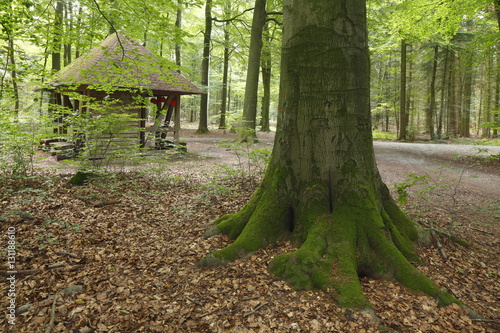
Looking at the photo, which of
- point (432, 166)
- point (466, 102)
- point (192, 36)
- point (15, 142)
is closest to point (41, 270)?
point (15, 142)

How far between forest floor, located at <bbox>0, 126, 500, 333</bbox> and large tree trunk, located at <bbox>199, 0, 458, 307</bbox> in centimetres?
24

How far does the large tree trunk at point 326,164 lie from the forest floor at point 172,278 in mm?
240

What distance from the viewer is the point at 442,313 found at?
2.42 m

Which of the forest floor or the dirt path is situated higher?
the dirt path

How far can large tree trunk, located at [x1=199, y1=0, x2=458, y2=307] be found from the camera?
2.95 metres

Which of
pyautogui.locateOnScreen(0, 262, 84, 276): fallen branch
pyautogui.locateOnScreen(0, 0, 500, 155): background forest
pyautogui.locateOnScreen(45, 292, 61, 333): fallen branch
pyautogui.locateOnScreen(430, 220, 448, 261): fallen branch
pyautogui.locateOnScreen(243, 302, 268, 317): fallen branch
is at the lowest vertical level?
pyautogui.locateOnScreen(45, 292, 61, 333): fallen branch

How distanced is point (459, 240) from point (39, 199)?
21.6 ft

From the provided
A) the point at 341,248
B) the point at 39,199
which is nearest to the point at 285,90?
the point at 341,248

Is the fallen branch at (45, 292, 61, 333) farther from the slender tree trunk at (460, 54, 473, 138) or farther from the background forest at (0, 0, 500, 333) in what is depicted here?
the slender tree trunk at (460, 54, 473, 138)

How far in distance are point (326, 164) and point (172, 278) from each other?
7.11 ft

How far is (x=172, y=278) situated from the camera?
297 cm

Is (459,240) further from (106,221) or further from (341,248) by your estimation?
(106,221)

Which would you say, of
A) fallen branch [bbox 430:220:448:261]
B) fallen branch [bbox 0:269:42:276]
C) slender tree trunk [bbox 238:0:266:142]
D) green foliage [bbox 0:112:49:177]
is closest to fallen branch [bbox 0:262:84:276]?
fallen branch [bbox 0:269:42:276]

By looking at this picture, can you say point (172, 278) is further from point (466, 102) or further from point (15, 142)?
point (466, 102)
